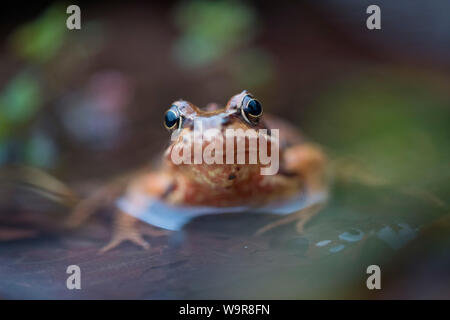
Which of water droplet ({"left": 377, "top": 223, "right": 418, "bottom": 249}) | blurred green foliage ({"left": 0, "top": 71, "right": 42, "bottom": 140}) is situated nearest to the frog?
water droplet ({"left": 377, "top": 223, "right": 418, "bottom": 249})

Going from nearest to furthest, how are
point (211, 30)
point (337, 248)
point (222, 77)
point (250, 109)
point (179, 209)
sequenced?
point (337, 248) → point (250, 109) → point (179, 209) → point (211, 30) → point (222, 77)

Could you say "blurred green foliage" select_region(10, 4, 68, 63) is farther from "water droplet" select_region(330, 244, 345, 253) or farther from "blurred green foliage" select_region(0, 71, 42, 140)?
"water droplet" select_region(330, 244, 345, 253)

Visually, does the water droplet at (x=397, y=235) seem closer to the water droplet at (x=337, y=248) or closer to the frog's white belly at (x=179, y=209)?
the water droplet at (x=337, y=248)

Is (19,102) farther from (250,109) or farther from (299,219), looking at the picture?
(299,219)

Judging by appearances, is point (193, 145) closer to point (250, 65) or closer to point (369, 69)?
point (250, 65)

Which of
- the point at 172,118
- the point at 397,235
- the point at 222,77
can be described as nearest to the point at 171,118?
the point at 172,118

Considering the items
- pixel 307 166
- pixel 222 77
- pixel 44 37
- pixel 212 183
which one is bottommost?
pixel 212 183
